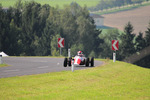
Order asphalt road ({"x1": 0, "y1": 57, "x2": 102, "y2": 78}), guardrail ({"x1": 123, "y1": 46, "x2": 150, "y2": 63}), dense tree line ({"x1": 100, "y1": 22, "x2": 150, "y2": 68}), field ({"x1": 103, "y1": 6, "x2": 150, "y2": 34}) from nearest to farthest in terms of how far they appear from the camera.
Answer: asphalt road ({"x1": 0, "y1": 57, "x2": 102, "y2": 78})
guardrail ({"x1": 123, "y1": 46, "x2": 150, "y2": 63})
dense tree line ({"x1": 100, "y1": 22, "x2": 150, "y2": 68})
field ({"x1": 103, "y1": 6, "x2": 150, "y2": 34})

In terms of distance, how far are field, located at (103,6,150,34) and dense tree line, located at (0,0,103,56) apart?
35.3 meters

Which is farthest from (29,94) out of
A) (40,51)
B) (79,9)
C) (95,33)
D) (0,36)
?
(79,9)

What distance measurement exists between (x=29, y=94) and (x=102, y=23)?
179 metres

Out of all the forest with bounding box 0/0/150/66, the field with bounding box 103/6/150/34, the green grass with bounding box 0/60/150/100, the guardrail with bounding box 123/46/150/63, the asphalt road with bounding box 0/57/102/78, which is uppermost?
the field with bounding box 103/6/150/34

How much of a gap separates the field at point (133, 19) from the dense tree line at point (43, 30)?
116ft

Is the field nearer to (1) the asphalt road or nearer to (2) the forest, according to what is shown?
(2) the forest

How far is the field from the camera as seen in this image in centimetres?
15214

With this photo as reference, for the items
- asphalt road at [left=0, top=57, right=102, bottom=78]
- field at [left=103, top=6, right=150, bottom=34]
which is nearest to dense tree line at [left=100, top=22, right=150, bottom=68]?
field at [left=103, top=6, right=150, bottom=34]

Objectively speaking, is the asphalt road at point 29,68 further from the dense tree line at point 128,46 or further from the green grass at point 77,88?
the dense tree line at point 128,46

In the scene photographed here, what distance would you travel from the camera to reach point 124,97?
14.8 m

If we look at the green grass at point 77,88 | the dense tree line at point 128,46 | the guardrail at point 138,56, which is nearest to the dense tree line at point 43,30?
the dense tree line at point 128,46

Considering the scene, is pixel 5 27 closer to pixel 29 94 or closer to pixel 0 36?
pixel 0 36

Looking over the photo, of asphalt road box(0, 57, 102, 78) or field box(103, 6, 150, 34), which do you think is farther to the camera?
field box(103, 6, 150, 34)

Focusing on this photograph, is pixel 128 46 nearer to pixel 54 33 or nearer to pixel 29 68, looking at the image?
pixel 54 33
